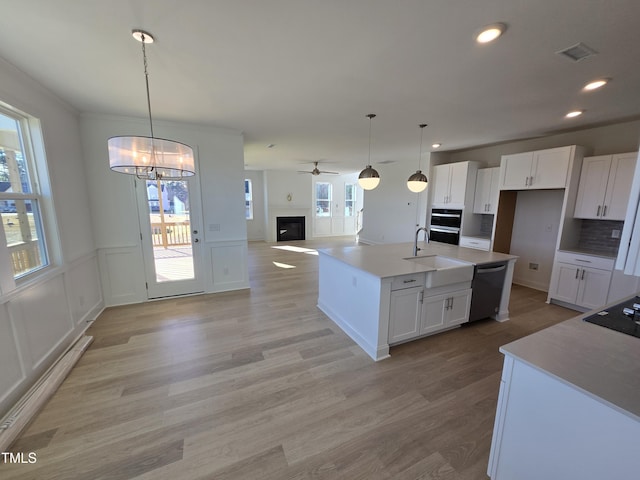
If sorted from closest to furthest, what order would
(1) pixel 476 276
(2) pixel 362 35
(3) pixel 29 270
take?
(2) pixel 362 35 → (3) pixel 29 270 → (1) pixel 476 276

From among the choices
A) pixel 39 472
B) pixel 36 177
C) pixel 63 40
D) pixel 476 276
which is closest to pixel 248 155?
pixel 36 177

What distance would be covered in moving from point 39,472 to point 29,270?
1680 mm

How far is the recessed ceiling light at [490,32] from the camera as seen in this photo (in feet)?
5.03

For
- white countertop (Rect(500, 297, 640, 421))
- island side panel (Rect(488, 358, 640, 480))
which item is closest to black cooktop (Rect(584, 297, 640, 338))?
white countertop (Rect(500, 297, 640, 421))

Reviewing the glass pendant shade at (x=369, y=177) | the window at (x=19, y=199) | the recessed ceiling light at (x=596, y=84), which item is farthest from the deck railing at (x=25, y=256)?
the recessed ceiling light at (x=596, y=84)

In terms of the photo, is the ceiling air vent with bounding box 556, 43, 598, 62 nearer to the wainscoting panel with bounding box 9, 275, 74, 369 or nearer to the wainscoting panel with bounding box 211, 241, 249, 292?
the wainscoting panel with bounding box 211, 241, 249, 292

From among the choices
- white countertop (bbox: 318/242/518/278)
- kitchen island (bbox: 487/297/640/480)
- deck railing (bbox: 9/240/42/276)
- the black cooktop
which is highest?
deck railing (bbox: 9/240/42/276)

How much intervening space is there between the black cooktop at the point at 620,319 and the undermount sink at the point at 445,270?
45.1 inches

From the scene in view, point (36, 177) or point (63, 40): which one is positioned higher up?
point (63, 40)

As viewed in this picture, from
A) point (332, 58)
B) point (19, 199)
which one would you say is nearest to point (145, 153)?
point (332, 58)

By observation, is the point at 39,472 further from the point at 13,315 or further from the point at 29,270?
the point at 29,270

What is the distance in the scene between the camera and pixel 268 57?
75.3 inches

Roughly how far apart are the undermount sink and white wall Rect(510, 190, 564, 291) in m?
2.66

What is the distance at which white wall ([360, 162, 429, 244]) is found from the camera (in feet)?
20.9
